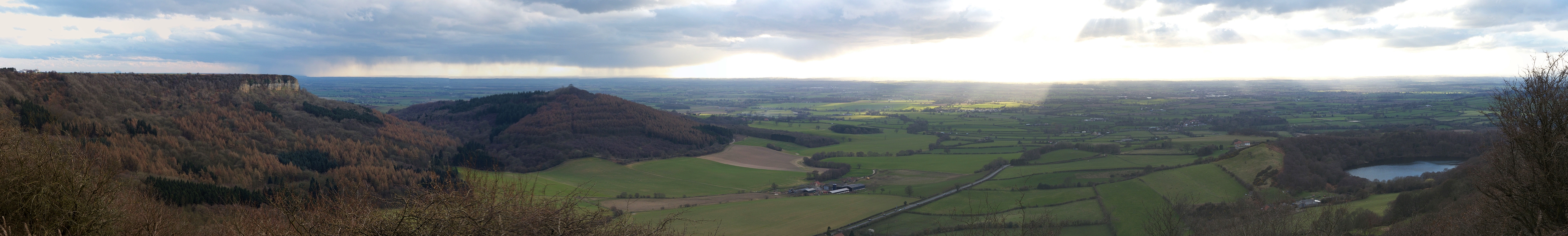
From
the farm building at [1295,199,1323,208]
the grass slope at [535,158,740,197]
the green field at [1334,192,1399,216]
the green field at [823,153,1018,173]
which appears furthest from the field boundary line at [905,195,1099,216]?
the green field at [823,153,1018,173]

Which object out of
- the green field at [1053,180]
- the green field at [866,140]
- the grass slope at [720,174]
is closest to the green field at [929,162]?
the green field at [1053,180]

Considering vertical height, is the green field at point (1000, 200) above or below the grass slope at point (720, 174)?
above

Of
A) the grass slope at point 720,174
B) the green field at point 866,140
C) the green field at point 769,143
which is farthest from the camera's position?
the green field at point 769,143

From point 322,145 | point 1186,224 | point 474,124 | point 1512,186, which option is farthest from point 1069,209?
point 474,124

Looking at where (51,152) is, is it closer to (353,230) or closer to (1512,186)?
(353,230)

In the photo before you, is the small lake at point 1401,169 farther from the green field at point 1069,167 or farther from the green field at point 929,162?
the green field at point 929,162

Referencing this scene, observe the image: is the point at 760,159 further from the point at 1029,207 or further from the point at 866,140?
the point at 1029,207
